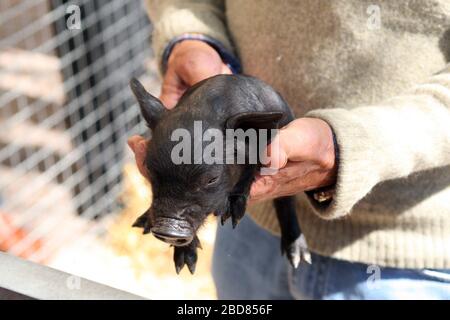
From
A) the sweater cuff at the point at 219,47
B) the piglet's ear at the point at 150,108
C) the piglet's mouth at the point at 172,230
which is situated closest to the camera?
the piglet's mouth at the point at 172,230

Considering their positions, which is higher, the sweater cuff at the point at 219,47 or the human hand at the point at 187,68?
the sweater cuff at the point at 219,47

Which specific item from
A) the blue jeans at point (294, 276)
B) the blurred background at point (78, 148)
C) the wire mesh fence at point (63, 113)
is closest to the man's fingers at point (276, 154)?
the blue jeans at point (294, 276)

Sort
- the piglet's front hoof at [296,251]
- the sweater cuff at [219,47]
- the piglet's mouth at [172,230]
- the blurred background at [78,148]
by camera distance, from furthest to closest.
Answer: the blurred background at [78,148] < the sweater cuff at [219,47] < the piglet's front hoof at [296,251] < the piglet's mouth at [172,230]

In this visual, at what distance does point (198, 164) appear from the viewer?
3.18 ft

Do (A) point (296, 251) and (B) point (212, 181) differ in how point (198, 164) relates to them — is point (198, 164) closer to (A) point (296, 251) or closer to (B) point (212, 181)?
(B) point (212, 181)

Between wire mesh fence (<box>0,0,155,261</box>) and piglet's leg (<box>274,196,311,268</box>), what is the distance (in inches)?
66.9

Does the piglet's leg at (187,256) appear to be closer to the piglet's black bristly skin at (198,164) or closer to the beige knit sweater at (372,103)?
the piglet's black bristly skin at (198,164)

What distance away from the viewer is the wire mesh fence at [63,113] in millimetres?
2906

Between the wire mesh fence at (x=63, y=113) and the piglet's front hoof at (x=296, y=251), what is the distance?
1710mm

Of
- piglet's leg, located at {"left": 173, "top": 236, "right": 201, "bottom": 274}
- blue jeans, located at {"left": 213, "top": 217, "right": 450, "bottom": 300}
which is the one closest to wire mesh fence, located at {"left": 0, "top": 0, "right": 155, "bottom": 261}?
blue jeans, located at {"left": 213, "top": 217, "right": 450, "bottom": 300}

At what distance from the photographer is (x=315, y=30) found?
4.35ft

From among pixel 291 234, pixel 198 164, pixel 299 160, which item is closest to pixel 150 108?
pixel 198 164

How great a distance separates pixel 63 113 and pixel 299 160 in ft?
6.99

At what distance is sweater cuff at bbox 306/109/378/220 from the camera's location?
1.10 metres
